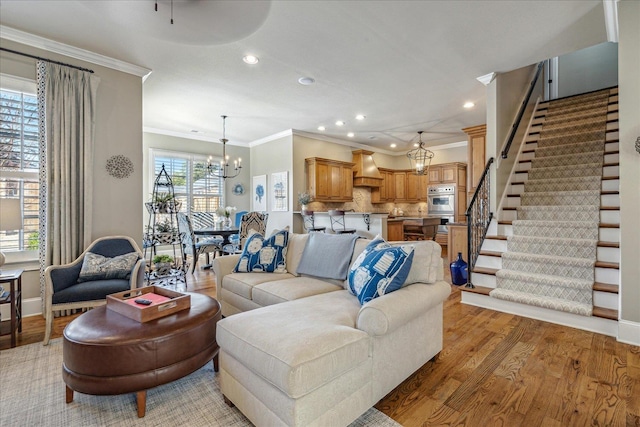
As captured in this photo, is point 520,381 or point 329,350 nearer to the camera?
point 329,350

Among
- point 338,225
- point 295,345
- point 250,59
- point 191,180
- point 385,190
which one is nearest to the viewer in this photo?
point 295,345

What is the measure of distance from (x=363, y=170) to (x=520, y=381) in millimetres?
6653

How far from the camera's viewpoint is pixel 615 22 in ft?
10.0

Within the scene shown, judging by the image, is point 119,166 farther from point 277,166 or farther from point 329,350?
point 277,166

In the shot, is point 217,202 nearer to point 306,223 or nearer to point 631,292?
point 306,223

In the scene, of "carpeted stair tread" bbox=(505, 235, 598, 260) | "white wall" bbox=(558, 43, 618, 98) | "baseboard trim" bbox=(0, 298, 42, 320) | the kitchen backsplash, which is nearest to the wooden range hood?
the kitchen backsplash

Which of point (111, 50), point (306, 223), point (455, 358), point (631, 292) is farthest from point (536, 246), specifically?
point (111, 50)

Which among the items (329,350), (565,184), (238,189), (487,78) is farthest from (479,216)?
(238,189)

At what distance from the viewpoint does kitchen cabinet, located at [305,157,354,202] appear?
720 cm

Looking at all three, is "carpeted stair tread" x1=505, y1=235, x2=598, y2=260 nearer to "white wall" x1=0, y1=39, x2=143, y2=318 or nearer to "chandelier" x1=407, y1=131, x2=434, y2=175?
"chandelier" x1=407, y1=131, x2=434, y2=175

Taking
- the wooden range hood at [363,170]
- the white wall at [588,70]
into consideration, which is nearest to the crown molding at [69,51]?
the wooden range hood at [363,170]

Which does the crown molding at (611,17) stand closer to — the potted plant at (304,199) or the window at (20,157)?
the potted plant at (304,199)

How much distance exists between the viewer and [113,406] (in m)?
1.78

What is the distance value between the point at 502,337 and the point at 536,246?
1.58m
